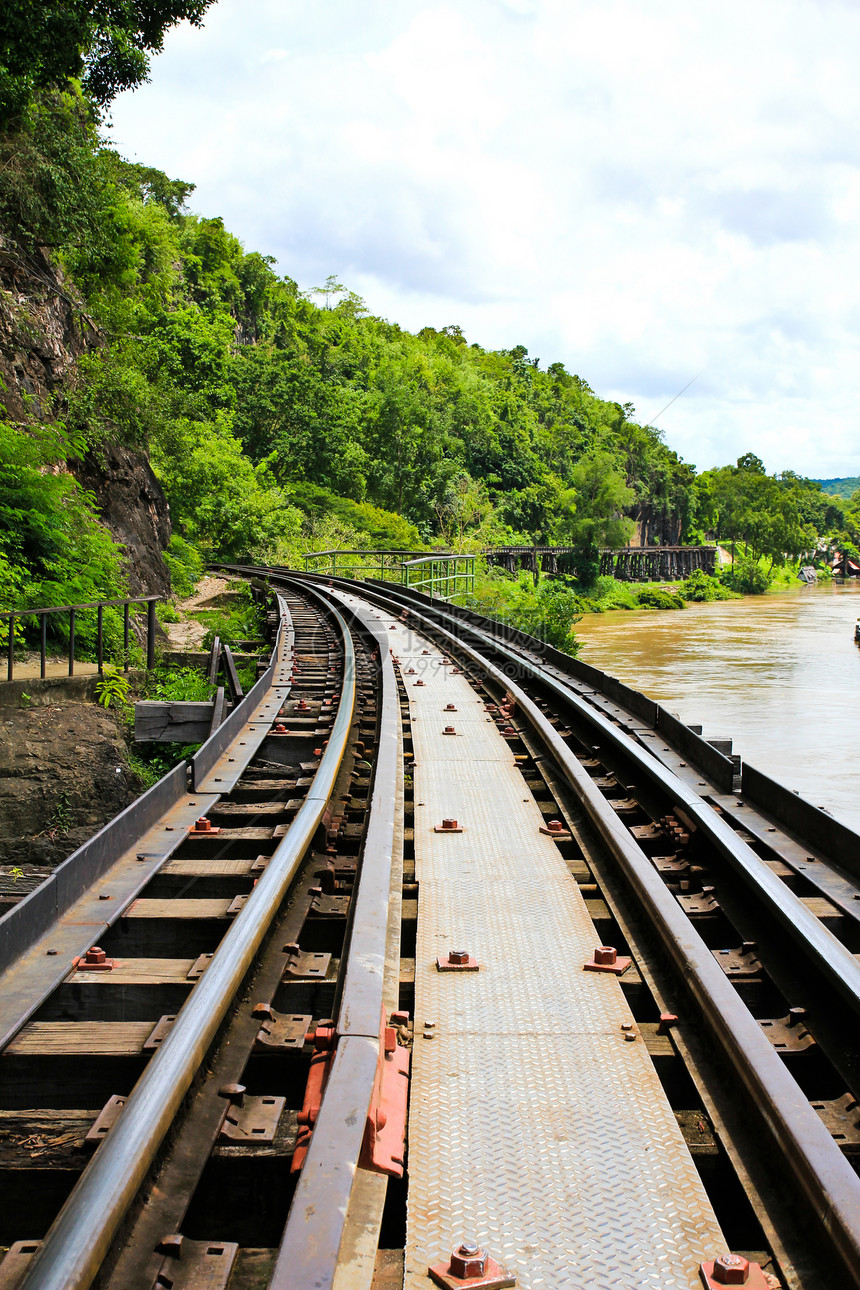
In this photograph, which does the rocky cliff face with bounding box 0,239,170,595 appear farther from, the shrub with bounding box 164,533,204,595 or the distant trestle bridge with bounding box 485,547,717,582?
the distant trestle bridge with bounding box 485,547,717,582

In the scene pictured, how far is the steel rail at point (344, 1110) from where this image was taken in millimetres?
Result: 1582

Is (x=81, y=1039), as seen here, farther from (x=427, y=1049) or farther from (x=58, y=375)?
(x=58, y=375)

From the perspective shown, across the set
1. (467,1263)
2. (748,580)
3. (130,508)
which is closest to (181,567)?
(130,508)

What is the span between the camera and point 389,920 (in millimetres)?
3256

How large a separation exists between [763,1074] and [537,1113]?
0.56 meters

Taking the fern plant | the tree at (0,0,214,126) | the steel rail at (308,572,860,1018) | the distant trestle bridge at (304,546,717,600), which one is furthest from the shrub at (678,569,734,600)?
the steel rail at (308,572,860,1018)

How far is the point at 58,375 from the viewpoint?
55.7 feet

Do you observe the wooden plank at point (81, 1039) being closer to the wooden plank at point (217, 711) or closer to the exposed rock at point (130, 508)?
the wooden plank at point (217, 711)

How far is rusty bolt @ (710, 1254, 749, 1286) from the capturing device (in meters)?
1.76

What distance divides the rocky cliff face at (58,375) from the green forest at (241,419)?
0.62 ft

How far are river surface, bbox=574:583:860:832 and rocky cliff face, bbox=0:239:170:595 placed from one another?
1060 cm

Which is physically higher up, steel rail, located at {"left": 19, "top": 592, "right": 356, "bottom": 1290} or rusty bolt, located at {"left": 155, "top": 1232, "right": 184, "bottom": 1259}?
steel rail, located at {"left": 19, "top": 592, "right": 356, "bottom": 1290}

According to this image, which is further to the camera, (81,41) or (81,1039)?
(81,41)

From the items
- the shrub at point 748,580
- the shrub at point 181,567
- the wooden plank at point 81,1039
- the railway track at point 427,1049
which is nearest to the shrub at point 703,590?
the shrub at point 748,580
